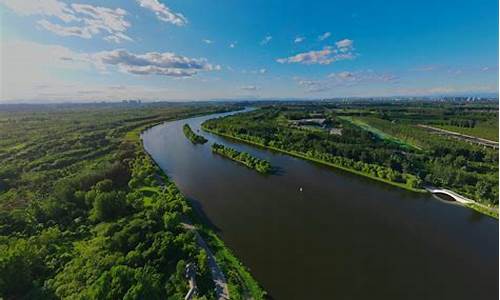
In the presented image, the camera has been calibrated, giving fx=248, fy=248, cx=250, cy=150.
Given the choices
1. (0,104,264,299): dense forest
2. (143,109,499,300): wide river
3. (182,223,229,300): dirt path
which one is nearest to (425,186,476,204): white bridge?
(143,109,499,300): wide river

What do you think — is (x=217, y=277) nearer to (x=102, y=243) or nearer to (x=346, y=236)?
(x=102, y=243)

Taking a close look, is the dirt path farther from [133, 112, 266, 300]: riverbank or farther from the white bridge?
the white bridge

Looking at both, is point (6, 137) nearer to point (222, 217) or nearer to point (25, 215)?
point (25, 215)

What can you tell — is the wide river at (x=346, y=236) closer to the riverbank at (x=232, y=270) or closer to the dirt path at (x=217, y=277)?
the riverbank at (x=232, y=270)

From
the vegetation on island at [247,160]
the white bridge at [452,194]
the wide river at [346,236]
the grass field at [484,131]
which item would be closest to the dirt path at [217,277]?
the wide river at [346,236]

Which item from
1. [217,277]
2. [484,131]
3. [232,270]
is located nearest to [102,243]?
[217,277]
